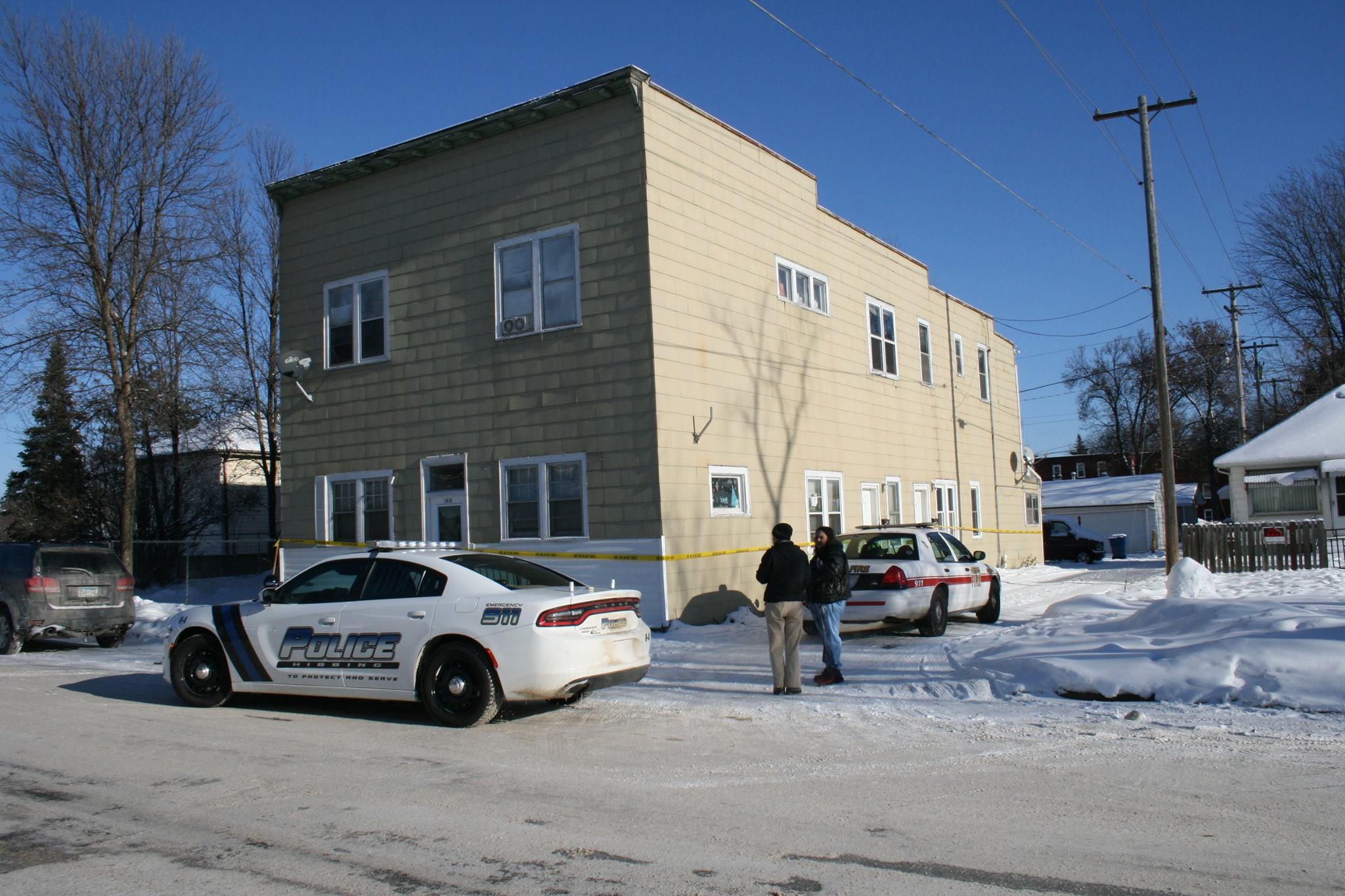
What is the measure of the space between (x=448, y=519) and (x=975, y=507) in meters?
15.5

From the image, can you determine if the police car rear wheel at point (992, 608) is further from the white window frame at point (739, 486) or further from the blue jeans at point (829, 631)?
the blue jeans at point (829, 631)

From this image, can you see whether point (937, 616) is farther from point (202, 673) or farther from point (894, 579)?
point (202, 673)

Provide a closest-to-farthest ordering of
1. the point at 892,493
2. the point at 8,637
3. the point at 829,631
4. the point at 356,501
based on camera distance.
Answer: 1. the point at 829,631
2. the point at 8,637
3. the point at 356,501
4. the point at 892,493

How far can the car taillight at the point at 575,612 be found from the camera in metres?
8.88

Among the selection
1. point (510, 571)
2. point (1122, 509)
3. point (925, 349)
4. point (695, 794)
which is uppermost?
point (925, 349)

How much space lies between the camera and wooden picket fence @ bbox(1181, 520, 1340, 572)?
22453mm

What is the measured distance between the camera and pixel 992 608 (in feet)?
55.5

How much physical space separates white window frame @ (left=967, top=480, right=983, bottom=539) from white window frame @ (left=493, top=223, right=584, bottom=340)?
1479cm

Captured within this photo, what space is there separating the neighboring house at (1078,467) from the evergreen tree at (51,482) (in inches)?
2658

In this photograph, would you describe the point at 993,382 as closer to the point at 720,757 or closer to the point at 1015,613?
the point at 1015,613

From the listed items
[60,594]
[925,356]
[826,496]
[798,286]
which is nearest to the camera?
[60,594]

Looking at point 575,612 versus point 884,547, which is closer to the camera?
point 575,612

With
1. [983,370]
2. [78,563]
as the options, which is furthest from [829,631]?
[983,370]

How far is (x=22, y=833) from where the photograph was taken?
5.96 meters
